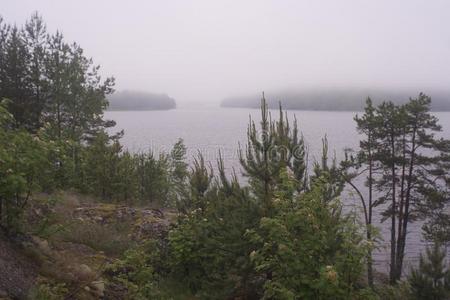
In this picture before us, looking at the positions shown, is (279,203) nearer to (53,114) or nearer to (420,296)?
(420,296)

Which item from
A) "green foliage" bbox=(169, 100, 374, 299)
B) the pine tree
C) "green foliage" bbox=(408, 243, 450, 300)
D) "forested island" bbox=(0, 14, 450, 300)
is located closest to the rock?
"forested island" bbox=(0, 14, 450, 300)

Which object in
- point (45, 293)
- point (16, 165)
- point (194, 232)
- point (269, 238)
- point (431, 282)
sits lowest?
point (431, 282)

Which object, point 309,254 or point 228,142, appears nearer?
point 309,254

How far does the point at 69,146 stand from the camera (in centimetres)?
687

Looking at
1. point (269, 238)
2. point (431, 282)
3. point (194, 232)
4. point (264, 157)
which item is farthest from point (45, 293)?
point (431, 282)

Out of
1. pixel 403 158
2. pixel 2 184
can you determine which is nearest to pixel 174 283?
pixel 2 184

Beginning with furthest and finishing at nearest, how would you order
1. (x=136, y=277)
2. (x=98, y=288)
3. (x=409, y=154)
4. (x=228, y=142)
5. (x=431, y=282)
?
(x=228, y=142)
(x=409, y=154)
(x=431, y=282)
(x=136, y=277)
(x=98, y=288)

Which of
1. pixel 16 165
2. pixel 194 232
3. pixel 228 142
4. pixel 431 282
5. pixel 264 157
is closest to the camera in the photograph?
pixel 16 165

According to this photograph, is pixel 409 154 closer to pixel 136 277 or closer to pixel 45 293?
pixel 136 277

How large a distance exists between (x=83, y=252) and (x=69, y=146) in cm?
297

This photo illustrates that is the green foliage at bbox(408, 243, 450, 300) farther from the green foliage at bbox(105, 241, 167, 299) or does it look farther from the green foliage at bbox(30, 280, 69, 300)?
the green foliage at bbox(30, 280, 69, 300)

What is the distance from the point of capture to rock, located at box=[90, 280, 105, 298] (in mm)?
6350

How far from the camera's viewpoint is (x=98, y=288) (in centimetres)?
648

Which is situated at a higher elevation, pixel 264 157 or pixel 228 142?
pixel 264 157
